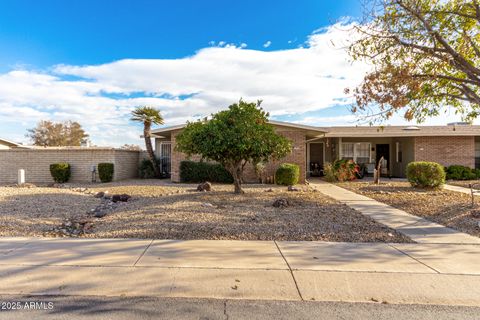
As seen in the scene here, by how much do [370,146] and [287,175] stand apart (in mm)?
9890

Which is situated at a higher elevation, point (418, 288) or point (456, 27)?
point (456, 27)

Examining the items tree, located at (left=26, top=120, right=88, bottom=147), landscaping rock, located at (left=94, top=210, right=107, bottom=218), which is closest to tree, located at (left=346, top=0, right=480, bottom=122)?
landscaping rock, located at (left=94, top=210, right=107, bottom=218)

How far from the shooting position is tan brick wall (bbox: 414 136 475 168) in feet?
61.3

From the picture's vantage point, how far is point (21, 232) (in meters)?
6.30

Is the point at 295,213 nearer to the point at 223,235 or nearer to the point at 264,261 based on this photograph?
the point at 223,235

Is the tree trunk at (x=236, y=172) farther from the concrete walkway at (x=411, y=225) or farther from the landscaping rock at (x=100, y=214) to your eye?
the landscaping rock at (x=100, y=214)

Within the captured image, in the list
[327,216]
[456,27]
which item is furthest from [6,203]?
[456,27]

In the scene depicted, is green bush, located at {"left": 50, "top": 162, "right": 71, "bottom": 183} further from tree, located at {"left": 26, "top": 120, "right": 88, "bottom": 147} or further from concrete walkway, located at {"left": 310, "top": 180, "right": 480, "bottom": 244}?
tree, located at {"left": 26, "top": 120, "right": 88, "bottom": 147}

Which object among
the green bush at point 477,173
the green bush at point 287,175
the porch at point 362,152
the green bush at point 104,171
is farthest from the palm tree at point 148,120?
the green bush at point 477,173

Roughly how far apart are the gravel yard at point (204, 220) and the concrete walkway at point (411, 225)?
0.37m

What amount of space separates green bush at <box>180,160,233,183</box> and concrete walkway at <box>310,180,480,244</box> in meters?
7.41

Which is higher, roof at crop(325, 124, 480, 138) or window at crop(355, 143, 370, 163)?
roof at crop(325, 124, 480, 138)

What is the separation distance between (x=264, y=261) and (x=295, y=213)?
11.8ft
